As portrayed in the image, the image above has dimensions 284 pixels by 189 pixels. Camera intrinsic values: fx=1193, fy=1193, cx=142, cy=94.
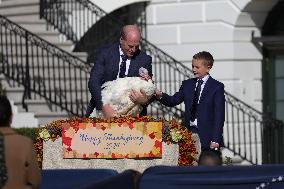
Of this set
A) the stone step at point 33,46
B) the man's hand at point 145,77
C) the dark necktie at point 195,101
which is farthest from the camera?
the stone step at point 33,46

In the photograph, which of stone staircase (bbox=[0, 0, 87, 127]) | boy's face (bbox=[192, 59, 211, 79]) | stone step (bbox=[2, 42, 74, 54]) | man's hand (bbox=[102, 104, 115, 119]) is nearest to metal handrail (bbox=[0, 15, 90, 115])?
stone step (bbox=[2, 42, 74, 54])

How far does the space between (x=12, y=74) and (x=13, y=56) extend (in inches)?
20.2

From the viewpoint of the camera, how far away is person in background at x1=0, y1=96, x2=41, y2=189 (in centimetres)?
931

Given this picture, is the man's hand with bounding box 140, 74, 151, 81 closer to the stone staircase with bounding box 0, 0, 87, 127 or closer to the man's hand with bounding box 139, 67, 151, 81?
the man's hand with bounding box 139, 67, 151, 81

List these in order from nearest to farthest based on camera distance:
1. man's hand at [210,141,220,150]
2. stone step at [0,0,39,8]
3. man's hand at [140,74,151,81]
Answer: man's hand at [140,74,151,81] < man's hand at [210,141,220,150] < stone step at [0,0,39,8]

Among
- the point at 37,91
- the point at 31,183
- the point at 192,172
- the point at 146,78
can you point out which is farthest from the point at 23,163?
the point at 37,91

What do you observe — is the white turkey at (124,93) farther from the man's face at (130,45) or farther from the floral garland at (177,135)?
the man's face at (130,45)

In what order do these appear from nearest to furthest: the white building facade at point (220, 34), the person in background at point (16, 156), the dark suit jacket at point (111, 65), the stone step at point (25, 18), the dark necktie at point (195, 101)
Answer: the person in background at point (16, 156)
the dark suit jacket at point (111, 65)
the dark necktie at point (195, 101)
the white building facade at point (220, 34)
the stone step at point (25, 18)

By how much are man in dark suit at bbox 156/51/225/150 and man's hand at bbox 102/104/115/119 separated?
553 mm

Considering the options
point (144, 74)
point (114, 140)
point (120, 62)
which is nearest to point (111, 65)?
point (120, 62)

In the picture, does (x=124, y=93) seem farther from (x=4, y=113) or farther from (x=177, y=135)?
(x=4, y=113)

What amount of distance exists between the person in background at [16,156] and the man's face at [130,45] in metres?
3.46

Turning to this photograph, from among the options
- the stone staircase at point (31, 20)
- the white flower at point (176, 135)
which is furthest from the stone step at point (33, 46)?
the white flower at point (176, 135)

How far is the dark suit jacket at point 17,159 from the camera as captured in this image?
9312mm
